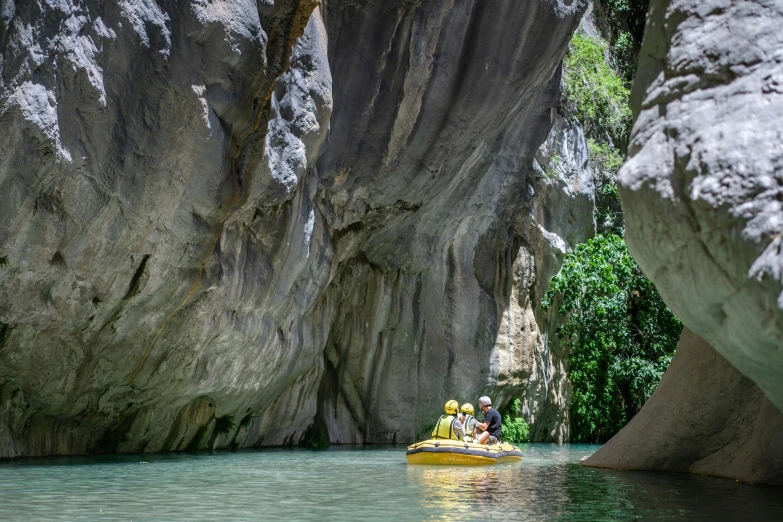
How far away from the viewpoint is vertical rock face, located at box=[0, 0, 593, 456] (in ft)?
41.9

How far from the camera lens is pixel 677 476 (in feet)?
38.5

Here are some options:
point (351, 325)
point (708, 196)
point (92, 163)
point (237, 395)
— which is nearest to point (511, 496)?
point (708, 196)

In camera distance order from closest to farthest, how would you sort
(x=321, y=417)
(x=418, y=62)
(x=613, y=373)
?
(x=418, y=62), (x=321, y=417), (x=613, y=373)

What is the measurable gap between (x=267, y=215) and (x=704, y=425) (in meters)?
8.27

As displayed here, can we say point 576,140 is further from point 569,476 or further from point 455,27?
point 569,476

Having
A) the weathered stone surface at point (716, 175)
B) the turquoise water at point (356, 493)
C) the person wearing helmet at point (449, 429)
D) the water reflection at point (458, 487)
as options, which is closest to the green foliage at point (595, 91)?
the person wearing helmet at point (449, 429)

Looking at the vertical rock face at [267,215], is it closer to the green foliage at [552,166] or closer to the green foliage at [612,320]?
the green foliage at [552,166]

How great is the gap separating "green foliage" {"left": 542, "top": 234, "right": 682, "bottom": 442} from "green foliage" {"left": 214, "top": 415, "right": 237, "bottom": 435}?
9949mm

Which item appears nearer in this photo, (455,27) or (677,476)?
(677,476)

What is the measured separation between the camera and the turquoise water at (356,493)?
774 centimetres

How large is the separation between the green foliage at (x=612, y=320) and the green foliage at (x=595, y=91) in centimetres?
421

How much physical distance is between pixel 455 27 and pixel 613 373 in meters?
11.6

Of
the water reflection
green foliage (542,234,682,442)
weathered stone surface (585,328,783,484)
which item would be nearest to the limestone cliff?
the water reflection

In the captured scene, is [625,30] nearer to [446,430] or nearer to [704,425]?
[446,430]
